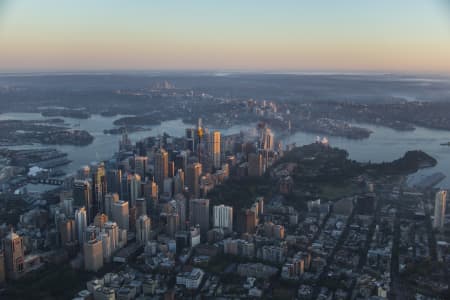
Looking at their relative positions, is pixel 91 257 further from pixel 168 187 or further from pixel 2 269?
pixel 168 187

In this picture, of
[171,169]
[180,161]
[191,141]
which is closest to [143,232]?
[171,169]

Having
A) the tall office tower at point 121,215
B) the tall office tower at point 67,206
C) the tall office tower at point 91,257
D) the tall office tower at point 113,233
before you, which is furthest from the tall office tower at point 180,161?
the tall office tower at point 91,257

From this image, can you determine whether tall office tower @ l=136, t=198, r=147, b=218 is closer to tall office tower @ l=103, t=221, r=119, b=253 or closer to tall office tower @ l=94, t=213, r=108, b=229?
tall office tower @ l=94, t=213, r=108, b=229

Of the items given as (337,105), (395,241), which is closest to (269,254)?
(395,241)

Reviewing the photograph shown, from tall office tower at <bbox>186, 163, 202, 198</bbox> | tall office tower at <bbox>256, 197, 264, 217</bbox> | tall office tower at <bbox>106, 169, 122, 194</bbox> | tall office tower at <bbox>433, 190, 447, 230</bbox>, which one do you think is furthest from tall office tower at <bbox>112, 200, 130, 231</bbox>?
tall office tower at <bbox>433, 190, 447, 230</bbox>

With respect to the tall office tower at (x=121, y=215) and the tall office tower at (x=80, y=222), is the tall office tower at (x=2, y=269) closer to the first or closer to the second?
the tall office tower at (x=80, y=222)

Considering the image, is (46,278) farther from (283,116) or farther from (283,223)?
(283,116)
